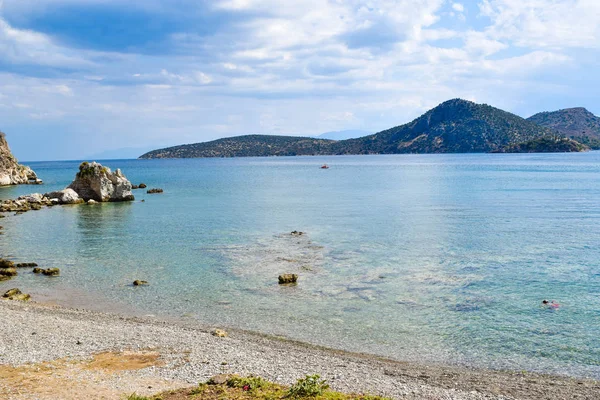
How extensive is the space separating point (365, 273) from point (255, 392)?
16.7m

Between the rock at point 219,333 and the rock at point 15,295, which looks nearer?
the rock at point 219,333

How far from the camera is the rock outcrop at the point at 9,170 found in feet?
355

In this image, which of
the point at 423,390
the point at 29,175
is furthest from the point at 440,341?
the point at 29,175

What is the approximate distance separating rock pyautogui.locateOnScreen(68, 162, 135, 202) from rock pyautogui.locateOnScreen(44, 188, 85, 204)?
1.49m

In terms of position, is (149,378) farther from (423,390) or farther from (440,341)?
(440,341)

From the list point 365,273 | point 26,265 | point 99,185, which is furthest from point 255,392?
point 99,185

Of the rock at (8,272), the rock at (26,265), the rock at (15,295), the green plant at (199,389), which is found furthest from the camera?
the rock at (26,265)

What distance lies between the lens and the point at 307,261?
103ft

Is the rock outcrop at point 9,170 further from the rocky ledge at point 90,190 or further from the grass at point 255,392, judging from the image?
the grass at point 255,392

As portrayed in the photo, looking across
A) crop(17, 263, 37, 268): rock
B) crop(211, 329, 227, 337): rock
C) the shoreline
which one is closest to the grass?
the shoreline

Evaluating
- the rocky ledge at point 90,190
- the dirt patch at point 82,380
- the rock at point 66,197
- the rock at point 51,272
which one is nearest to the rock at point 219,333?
the dirt patch at point 82,380

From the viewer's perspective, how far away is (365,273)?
28.2 meters

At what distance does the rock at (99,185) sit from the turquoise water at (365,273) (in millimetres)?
14602

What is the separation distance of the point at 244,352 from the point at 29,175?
126021 millimetres
